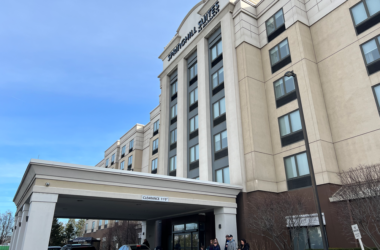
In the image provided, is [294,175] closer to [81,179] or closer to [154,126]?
[81,179]

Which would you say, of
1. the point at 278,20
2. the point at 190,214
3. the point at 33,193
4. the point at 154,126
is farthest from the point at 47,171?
the point at 154,126

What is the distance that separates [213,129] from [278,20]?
1125cm

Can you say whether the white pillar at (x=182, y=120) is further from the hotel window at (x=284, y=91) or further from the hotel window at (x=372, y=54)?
the hotel window at (x=372, y=54)

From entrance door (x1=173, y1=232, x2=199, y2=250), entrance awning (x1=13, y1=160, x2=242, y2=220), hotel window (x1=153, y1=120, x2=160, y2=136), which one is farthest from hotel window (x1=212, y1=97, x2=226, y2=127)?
hotel window (x1=153, y1=120, x2=160, y2=136)

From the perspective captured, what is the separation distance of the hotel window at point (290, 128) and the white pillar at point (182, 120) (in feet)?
36.0

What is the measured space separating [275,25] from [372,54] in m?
8.89

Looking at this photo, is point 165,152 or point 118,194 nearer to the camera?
point 118,194

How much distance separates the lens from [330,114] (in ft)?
70.7

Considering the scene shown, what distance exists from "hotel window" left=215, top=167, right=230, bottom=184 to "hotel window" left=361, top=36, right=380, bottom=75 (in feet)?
41.5

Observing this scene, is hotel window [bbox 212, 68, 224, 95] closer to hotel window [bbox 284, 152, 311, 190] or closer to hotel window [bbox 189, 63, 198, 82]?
hotel window [bbox 189, 63, 198, 82]

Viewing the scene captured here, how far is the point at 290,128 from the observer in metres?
22.5

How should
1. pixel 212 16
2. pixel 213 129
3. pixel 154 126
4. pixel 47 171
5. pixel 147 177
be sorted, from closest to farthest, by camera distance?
pixel 47 171, pixel 147 177, pixel 213 129, pixel 212 16, pixel 154 126

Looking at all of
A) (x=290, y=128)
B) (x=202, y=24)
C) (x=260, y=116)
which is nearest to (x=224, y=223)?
(x=290, y=128)

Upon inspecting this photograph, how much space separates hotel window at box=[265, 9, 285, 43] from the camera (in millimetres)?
25359
